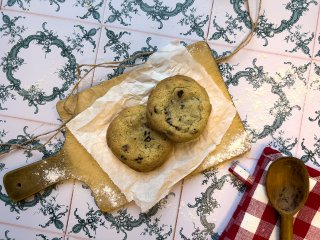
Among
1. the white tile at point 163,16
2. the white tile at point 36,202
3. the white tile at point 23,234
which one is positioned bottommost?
the white tile at point 23,234

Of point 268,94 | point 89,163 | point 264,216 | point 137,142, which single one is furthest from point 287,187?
point 89,163

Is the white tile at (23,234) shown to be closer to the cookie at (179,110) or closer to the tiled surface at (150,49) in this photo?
the tiled surface at (150,49)

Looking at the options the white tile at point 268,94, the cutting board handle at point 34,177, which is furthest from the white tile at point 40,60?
the white tile at point 268,94

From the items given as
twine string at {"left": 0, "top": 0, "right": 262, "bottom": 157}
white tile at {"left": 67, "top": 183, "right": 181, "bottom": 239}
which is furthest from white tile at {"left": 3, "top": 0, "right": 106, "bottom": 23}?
white tile at {"left": 67, "top": 183, "right": 181, "bottom": 239}

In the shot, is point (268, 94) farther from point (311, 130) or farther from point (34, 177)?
point (34, 177)

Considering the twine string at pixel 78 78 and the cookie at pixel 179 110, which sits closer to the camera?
the cookie at pixel 179 110

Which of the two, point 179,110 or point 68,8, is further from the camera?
point 68,8

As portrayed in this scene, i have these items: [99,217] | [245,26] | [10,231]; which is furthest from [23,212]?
[245,26]
